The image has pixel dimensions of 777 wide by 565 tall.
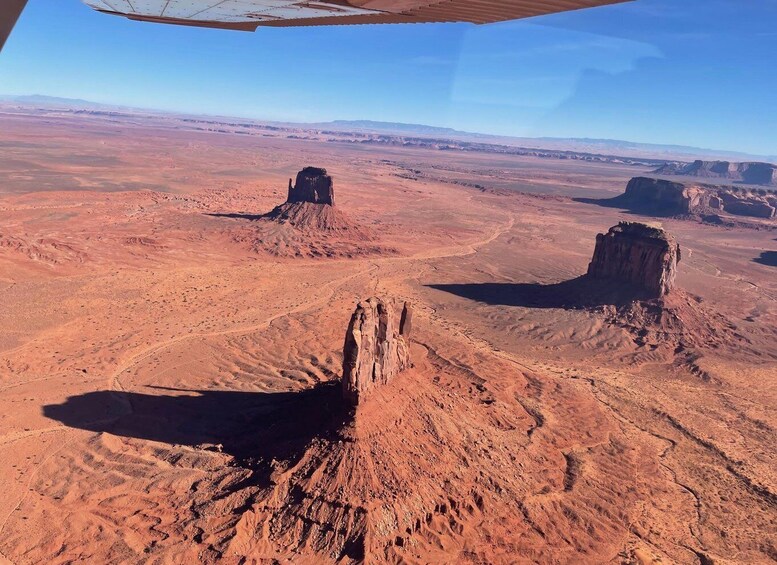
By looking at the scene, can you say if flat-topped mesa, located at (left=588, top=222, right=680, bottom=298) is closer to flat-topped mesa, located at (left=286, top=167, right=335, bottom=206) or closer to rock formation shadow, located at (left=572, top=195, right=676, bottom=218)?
flat-topped mesa, located at (left=286, top=167, right=335, bottom=206)

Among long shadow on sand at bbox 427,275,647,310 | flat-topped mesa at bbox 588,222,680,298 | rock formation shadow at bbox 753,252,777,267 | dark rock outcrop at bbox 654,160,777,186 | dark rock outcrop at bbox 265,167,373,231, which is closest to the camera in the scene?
flat-topped mesa at bbox 588,222,680,298

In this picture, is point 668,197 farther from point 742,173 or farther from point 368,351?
point 742,173

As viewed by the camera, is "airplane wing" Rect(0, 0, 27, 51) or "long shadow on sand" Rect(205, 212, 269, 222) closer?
"airplane wing" Rect(0, 0, 27, 51)

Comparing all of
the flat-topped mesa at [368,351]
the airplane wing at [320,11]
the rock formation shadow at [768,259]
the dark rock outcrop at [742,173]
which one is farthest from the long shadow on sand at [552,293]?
the dark rock outcrop at [742,173]

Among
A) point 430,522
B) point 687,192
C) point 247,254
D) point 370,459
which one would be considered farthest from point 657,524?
point 687,192

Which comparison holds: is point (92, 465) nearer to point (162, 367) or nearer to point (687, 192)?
point (162, 367)

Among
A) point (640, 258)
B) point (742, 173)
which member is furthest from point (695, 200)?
point (742, 173)

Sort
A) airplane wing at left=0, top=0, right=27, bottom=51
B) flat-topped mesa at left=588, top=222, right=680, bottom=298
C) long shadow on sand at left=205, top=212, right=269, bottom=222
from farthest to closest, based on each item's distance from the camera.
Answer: long shadow on sand at left=205, top=212, right=269, bottom=222 < flat-topped mesa at left=588, top=222, right=680, bottom=298 < airplane wing at left=0, top=0, right=27, bottom=51

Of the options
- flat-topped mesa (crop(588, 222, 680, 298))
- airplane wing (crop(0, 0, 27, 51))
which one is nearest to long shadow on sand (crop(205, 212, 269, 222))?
flat-topped mesa (crop(588, 222, 680, 298))
